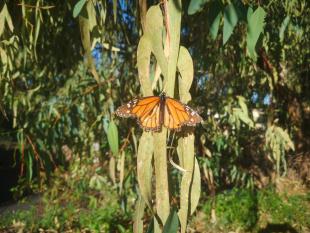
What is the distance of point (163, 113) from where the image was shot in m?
0.94

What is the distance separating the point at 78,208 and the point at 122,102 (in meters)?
2.30

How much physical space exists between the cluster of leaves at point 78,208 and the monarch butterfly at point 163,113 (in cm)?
276

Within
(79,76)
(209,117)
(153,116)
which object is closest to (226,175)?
(209,117)

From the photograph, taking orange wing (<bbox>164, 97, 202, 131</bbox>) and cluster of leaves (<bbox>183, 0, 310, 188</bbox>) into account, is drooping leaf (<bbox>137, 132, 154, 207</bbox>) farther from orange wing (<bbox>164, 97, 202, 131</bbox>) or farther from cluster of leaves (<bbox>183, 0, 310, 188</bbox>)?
cluster of leaves (<bbox>183, 0, 310, 188</bbox>)

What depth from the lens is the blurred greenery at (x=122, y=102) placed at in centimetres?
231

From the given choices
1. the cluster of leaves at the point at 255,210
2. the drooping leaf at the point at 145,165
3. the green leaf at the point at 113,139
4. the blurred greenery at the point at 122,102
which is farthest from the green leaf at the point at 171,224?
the cluster of leaves at the point at 255,210

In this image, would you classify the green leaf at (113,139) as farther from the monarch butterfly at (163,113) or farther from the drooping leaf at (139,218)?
the drooping leaf at (139,218)

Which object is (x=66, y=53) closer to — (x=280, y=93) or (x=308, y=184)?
(x=280, y=93)

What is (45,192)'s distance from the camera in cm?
550

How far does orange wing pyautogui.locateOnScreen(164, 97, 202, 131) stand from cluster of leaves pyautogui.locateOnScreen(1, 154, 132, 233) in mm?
2859

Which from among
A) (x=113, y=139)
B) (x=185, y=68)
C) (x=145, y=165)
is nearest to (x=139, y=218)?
(x=145, y=165)

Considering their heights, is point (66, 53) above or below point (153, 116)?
above

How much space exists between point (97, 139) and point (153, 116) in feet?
9.48

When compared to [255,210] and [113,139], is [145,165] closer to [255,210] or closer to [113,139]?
[113,139]
